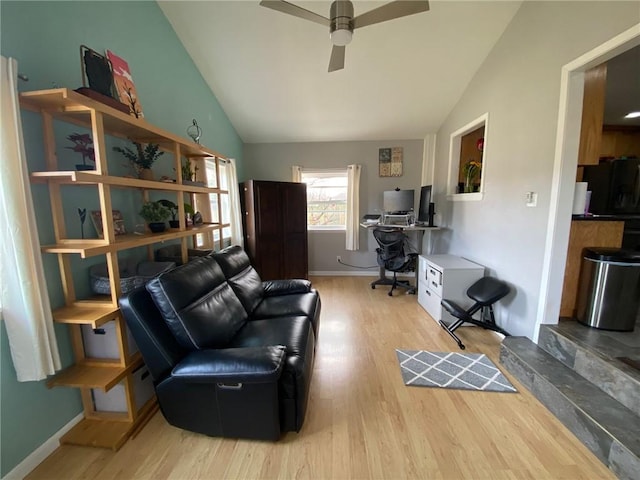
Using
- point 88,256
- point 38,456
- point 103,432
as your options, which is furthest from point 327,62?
point 38,456

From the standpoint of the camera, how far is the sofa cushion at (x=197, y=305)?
1503 millimetres

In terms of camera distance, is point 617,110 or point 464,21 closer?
point 464,21

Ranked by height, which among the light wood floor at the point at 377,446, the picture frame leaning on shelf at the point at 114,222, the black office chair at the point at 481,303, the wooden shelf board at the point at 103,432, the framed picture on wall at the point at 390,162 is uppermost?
the framed picture on wall at the point at 390,162

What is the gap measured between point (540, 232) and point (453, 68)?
6.98 ft

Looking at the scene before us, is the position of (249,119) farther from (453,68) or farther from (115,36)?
(453,68)

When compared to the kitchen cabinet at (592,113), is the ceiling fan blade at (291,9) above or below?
above

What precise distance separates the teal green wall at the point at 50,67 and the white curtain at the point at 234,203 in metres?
A: 1.41

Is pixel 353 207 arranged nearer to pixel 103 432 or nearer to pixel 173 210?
pixel 173 210

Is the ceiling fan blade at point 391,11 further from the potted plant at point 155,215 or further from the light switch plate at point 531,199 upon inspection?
the potted plant at point 155,215

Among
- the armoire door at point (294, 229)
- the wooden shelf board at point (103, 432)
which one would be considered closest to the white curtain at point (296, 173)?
the armoire door at point (294, 229)

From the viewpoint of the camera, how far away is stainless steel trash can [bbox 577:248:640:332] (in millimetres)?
1896

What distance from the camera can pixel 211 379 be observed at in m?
1.34

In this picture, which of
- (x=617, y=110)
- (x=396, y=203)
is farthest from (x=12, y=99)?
(x=617, y=110)

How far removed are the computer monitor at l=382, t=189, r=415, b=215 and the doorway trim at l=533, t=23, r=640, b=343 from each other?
2194 mm
